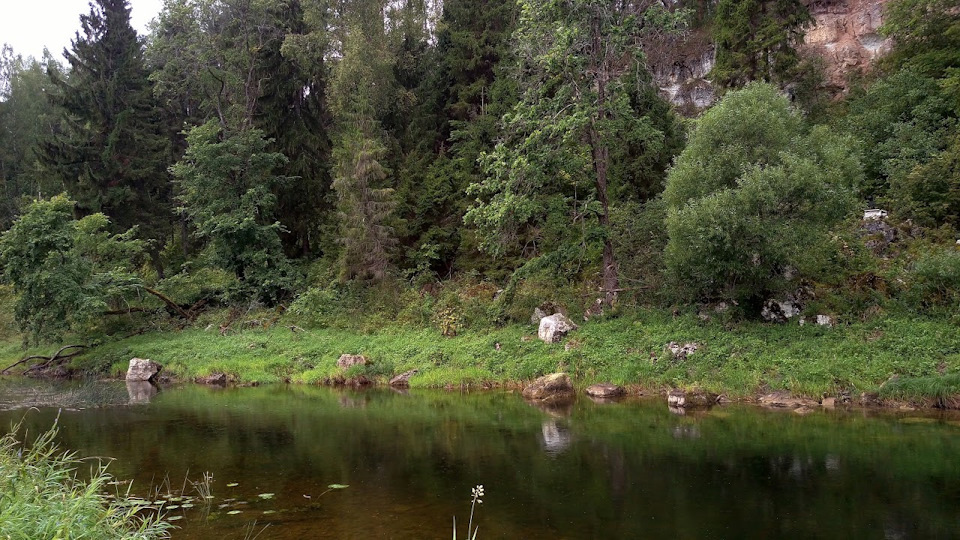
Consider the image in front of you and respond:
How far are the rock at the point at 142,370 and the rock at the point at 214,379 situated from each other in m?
2.39

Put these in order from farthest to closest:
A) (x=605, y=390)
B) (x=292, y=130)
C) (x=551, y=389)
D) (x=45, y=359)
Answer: (x=292, y=130)
(x=45, y=359)
(x=551, y=389)
(x=605, y=390)

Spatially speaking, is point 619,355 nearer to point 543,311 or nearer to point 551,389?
point 551,389

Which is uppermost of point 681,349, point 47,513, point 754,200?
point 754,200

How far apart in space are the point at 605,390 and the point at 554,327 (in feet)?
12.5

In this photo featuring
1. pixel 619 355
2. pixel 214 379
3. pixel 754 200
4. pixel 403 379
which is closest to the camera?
pixel 754 200

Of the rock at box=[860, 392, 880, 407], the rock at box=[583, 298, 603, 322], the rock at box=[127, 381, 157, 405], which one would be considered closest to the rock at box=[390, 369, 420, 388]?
the rock at box=[583, 298, 603, 322]

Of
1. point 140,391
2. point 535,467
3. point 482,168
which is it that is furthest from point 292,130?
point 535,467

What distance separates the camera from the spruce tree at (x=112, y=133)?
37469 millimetres

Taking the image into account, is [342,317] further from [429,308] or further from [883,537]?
[883,537]

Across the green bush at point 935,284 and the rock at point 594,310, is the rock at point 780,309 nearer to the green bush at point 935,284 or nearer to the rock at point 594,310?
the green bush at point 935,284

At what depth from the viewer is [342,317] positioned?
27.8 meters

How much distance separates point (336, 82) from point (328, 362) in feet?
52.5

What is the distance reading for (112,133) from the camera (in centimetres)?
3781

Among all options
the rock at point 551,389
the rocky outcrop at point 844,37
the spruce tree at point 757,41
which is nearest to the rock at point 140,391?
the rock at point 551,389
